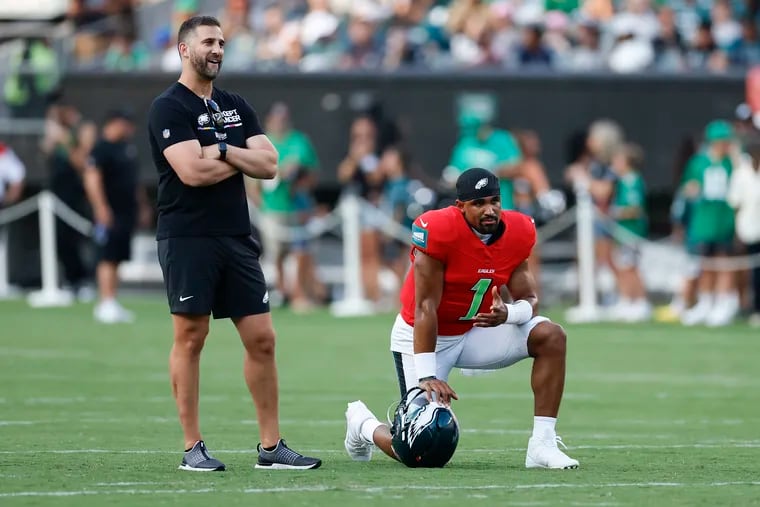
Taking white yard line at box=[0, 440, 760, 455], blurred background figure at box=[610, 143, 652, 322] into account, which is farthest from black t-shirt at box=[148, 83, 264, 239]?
blurred background figure at box=[610, 143, 652, 322]

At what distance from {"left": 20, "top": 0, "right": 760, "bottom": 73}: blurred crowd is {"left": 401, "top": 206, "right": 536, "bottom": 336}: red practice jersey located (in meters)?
14.8

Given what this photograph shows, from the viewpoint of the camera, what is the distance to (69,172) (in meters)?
23.9

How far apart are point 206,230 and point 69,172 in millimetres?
15652

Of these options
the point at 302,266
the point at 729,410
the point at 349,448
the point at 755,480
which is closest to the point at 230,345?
the point at 302,266

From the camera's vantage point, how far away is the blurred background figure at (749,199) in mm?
19719

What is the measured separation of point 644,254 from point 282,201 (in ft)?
15.9

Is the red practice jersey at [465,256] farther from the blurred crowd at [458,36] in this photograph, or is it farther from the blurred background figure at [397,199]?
the blurred crowd at [458,36]

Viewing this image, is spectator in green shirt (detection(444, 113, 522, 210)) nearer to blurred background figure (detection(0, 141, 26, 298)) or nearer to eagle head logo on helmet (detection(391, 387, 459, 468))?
blurred background figure (detection(0, 141, 26, 298))

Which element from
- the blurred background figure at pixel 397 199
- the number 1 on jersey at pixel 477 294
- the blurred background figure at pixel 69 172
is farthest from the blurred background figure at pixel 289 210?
the number 1 on jersey at pixel 477 294

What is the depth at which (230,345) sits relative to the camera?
17344 millimetres

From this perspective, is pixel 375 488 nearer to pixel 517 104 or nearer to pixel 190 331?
pixel 190 331

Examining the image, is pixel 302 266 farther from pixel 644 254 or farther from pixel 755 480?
pixel 755 480

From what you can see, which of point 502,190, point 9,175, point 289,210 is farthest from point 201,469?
point 9,175

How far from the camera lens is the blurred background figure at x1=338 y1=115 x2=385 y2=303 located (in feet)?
71.7
